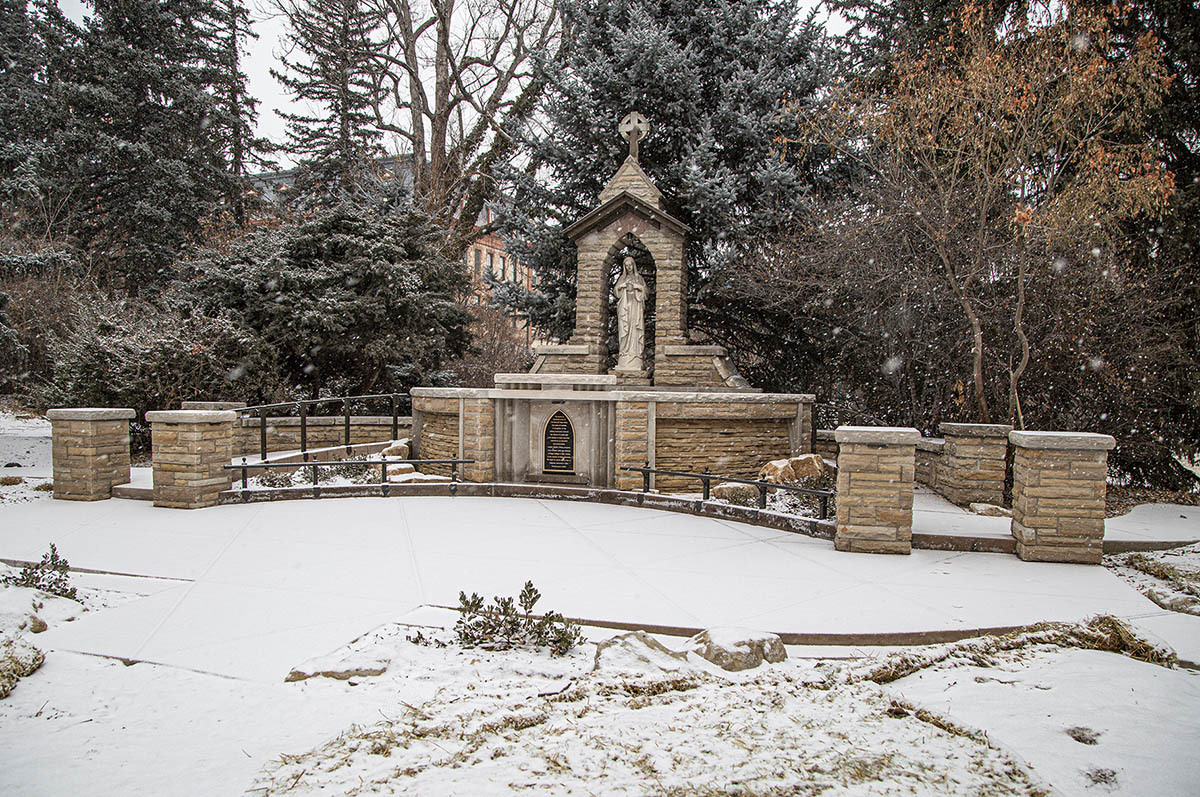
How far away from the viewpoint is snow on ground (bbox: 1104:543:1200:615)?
512 centimetres

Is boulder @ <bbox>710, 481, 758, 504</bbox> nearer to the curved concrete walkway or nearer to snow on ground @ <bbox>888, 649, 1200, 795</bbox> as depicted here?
the curved concrete walkway

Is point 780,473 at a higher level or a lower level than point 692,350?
lower

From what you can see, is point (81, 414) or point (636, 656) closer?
point (636, 656)

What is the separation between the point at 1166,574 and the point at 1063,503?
96 cm

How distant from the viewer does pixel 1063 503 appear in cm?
617

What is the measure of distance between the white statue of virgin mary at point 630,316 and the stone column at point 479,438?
14.1 ft

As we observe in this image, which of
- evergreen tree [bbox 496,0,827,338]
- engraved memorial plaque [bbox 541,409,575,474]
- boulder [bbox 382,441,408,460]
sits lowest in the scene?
boulder [bbox 382,441,408,460]

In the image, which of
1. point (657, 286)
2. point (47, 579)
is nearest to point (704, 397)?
point (657, 286)

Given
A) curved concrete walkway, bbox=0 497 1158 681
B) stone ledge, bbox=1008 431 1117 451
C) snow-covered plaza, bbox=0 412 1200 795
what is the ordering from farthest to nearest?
stone ledge, bbox=1008 431 1117 451, curved concrete walkway, bbox=0 497 1158 681, snow-covered plaza, bbox=0 412 1200 795

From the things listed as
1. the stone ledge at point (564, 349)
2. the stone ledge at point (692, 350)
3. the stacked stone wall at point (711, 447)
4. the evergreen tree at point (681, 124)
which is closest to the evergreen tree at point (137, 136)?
the evergreen tree at point (681, 124)

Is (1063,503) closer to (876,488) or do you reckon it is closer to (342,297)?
(876,488)

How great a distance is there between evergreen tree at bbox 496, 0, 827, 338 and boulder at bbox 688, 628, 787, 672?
11.4 meters

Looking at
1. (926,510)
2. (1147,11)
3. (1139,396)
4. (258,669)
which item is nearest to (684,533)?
(926,510)

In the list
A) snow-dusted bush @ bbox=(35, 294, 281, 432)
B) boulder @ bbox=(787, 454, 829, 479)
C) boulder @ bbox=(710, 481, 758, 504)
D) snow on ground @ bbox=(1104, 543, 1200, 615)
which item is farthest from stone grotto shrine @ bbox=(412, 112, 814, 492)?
Answer: snow on ground @ bbox=(1104, 543, 1200, 615)
